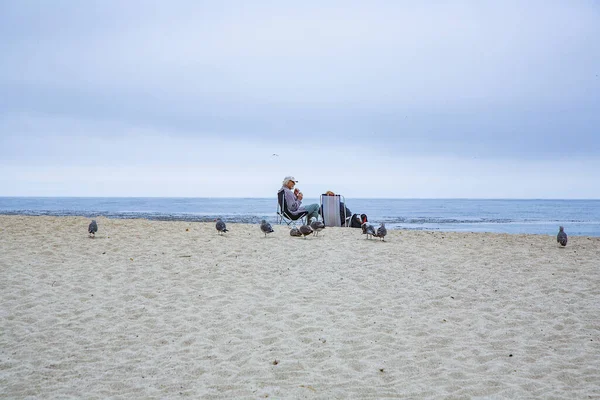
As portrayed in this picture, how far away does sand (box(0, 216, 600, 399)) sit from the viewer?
4.88 metres

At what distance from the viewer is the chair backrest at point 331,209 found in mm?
16578

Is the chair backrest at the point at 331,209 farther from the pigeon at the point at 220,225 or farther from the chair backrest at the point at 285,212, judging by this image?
the pigeon at the point at 220,225

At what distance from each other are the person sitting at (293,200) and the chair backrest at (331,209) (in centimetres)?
90

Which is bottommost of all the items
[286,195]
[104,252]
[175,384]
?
[175,384]

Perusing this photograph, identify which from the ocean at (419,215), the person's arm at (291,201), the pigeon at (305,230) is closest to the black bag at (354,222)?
the person's arm at (291,201)

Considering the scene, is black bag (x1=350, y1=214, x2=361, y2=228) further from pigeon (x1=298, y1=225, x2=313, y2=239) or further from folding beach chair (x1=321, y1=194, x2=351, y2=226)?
pigeon (x1=298, y1=225, x2=313, y2=239)

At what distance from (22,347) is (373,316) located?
4.26 metres

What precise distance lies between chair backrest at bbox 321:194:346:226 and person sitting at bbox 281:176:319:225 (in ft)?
2.97

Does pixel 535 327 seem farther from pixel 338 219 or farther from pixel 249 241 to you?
pixel 338 219

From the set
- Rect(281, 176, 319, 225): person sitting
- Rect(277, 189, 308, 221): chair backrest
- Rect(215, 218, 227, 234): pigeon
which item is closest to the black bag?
Rect(281, 176, 319, 225): person sitting

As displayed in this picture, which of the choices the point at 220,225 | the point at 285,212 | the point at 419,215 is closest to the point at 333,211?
the point at 285,212

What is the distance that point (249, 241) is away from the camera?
1253 cm

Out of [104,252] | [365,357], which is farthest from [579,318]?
[104,252]

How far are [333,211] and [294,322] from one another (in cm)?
1029
